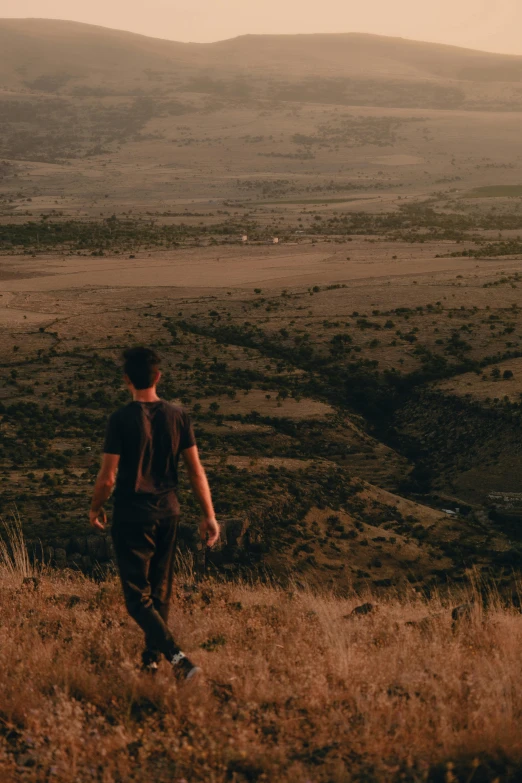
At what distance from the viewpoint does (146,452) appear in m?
5.54

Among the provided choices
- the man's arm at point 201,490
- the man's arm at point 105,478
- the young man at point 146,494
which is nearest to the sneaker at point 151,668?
the young man at point 146,494

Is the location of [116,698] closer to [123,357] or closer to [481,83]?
[123,357]

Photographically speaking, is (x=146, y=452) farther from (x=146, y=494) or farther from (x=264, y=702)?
(x=264, y=702)

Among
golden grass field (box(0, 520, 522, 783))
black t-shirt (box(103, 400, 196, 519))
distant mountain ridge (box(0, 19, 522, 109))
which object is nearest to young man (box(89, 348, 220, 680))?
black t-shirt (box(103, 400, 196, 519))

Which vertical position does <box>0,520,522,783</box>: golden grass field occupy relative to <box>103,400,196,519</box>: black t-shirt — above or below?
below

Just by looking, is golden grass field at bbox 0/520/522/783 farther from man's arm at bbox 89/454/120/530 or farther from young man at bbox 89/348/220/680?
man's arm at bbox 89/454/120/530

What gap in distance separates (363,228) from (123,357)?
60191mm

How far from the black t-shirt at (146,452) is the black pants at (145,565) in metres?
0.07

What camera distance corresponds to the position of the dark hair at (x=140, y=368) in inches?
217

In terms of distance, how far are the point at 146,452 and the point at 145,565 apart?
0.66 metres

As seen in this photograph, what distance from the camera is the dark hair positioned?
552 centimetres

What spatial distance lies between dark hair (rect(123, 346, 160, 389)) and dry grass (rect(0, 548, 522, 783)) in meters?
1.68

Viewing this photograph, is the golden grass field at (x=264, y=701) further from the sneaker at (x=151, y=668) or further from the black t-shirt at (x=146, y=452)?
the black t-shirt at (x=146, y=452)

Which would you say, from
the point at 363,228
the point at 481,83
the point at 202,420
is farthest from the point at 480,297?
the point at 481,83
